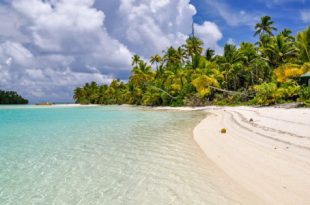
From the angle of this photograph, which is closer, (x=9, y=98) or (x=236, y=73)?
(x=236, y=73)

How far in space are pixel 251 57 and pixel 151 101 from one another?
20931 millimetres

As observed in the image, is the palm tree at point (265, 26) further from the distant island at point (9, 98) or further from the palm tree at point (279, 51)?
the distant island at point (9, 98)

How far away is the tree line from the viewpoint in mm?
25094

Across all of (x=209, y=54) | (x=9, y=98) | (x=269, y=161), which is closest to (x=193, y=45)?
(x=209, y=54)

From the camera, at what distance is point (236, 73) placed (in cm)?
3750

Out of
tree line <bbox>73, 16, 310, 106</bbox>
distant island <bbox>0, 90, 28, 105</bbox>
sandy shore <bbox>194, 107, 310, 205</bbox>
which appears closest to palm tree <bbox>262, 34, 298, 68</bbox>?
tree line <bbox>73, 16, 310, 106</bbox>

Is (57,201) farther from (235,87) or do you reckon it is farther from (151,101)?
(151,101)

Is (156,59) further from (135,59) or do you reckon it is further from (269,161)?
(269,161)

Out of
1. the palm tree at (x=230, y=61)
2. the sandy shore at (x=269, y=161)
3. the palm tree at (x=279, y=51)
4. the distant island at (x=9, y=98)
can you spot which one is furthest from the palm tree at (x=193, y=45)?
the distant island at (x=9, y=98)

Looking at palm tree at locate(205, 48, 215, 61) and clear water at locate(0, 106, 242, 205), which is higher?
palm tree at locate(205, 48, 215, 61)

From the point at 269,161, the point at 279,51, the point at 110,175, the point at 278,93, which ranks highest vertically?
the point at 279,51

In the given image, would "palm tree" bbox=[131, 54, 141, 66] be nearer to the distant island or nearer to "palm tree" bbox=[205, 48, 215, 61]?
"palm tree" bbox=[205, 48, 215, 61]

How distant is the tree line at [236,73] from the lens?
988 inches

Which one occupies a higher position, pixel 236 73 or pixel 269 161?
pixel 236 73
